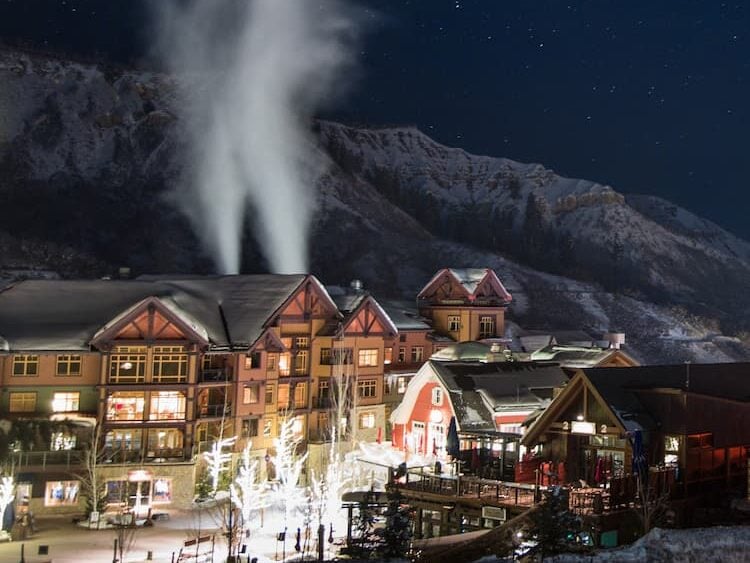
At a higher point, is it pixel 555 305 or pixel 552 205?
pixel 552 205

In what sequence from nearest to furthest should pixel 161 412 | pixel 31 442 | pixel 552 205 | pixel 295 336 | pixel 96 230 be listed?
pixel 31 442 → pixel 161 412 → pixel 295 336 → pixel 96 230 → pixel 552 205

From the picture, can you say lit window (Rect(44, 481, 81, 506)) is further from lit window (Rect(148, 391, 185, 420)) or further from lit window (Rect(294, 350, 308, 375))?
lit window (Rect(294, 350, 308, 375))

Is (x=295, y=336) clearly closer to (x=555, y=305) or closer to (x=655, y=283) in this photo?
(x=555, y=305)

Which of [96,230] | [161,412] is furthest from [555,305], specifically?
[161,412]

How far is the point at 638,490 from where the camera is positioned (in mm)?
30984

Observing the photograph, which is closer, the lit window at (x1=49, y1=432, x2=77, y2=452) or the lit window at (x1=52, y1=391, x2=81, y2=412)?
the lit window at (x1=49, y1=432, x2=77, y2=452)

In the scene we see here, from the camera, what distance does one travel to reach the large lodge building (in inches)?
1799

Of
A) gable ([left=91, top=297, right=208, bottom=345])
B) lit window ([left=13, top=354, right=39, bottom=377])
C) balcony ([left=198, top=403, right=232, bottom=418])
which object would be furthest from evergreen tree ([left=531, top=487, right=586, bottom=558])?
lit window ([left=13, top=354, right=39, bottom=377])

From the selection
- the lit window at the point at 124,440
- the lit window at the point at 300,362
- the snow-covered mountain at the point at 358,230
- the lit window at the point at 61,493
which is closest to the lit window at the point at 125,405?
the lit window at the point at 124,440

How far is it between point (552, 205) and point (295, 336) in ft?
489

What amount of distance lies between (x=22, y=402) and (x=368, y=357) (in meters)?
24.7

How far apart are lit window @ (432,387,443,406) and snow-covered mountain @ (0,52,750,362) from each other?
72.4 metres

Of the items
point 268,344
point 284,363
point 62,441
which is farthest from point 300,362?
point 62,441

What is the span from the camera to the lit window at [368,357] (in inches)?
2403
